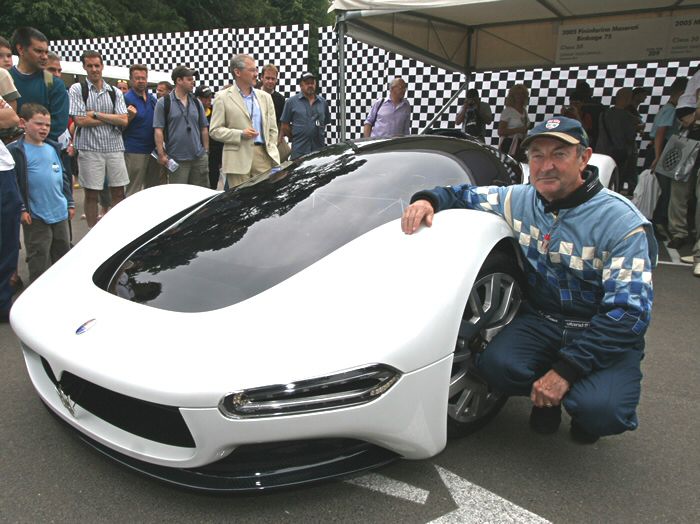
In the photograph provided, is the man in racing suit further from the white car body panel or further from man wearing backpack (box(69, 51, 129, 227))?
man wearing backpack (box(69, 51, 129, 227))

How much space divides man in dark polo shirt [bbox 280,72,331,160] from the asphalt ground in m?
4.25

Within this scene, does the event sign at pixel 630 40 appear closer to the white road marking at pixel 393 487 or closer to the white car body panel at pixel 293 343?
the white car body panel at pixel 293 343

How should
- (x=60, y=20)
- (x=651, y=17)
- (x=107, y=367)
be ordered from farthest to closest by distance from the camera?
(x=60, y=20) → (x=651, y=17) → (x=107, y=367)

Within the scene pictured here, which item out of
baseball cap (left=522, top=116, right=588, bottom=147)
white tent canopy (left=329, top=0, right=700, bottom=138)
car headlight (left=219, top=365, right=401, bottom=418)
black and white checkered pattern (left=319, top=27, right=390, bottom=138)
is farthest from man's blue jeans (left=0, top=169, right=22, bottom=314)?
black and white checkered pattern (left=319, top=27, right=390, bottom=138)

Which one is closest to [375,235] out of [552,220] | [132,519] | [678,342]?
[552,220]

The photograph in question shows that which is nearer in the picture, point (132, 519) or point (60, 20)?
point (132, 519)

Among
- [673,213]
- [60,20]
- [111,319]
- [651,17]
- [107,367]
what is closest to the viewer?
[107,367]

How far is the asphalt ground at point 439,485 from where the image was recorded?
1.56m

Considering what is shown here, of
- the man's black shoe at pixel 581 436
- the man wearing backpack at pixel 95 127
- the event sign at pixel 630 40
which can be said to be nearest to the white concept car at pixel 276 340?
the man's black shoe at pixel 581 436

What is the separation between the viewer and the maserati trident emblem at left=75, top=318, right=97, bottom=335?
5.29ft

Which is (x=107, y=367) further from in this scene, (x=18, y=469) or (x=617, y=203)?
(x=617, y=203)

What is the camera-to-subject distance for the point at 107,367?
145 centimetres

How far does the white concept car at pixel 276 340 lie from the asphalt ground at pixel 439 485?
0.12 meters

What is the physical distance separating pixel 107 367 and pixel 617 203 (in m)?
1.70
